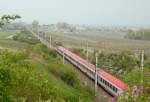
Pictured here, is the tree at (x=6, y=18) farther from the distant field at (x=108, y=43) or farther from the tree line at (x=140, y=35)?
the tree line at (x=140, y=35)

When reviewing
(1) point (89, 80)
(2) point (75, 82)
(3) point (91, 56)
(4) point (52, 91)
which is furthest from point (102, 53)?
(4) point (52, 91)

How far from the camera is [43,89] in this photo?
14.1 metres

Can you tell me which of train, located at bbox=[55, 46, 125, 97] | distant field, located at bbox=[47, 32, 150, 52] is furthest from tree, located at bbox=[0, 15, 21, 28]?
distant field, located at bbox=[47, 32, 150, 52]

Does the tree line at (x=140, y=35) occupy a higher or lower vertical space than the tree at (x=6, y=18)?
lower

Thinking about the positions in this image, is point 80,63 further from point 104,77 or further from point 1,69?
point 1,69

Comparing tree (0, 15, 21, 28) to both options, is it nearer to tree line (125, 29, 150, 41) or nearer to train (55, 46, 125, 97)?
train (55, 46, 125, 97)

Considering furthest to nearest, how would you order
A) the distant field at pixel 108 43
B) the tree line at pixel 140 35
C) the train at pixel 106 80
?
the tree line at pixel 140 35 < the distant field at pixel 108 43 < the train at pixel 106 80

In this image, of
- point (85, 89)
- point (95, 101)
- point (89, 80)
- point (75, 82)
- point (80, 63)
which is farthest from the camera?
point (80, 63)

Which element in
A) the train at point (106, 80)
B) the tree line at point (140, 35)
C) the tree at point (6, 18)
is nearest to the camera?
the tree at point (6, 18)

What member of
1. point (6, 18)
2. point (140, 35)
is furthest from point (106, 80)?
point (140, 35)

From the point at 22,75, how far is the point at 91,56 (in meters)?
31.4

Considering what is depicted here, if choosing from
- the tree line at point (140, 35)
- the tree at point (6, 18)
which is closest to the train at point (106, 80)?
the tree at point (6, 18)

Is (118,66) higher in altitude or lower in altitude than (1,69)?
lower

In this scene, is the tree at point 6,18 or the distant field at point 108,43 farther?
the distant field at point 108,43
